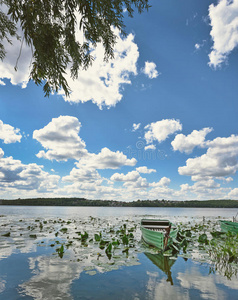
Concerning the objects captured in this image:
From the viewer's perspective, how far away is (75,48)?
21.1ft

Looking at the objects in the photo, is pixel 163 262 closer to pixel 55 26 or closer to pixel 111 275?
pixel 111 275

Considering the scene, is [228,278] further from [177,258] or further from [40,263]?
[40,263]

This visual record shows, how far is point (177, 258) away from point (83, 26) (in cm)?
1224

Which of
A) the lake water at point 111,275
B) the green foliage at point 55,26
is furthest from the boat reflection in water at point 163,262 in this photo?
the green foliage at point 55,26

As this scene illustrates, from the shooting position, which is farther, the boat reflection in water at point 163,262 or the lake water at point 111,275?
the boat reflection in water at point 163,262

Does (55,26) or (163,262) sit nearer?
(55,26)

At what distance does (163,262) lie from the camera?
10086mm

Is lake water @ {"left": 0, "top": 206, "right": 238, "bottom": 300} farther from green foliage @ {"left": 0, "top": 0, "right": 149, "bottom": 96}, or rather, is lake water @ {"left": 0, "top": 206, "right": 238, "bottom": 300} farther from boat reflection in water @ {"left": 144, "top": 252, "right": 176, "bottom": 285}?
green foliage @ {"left": 0, "top": 0, "right": 149, "bottom": 96}

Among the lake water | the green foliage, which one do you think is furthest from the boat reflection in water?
the green foliage

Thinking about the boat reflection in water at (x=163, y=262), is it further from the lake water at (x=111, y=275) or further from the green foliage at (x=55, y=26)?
the green foliage at (x=55, y=26)

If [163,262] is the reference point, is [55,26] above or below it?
above

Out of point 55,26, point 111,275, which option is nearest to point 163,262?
point 111,275

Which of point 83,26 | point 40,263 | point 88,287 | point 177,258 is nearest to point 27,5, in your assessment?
point 83,26

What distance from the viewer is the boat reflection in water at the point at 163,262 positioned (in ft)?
28.1
